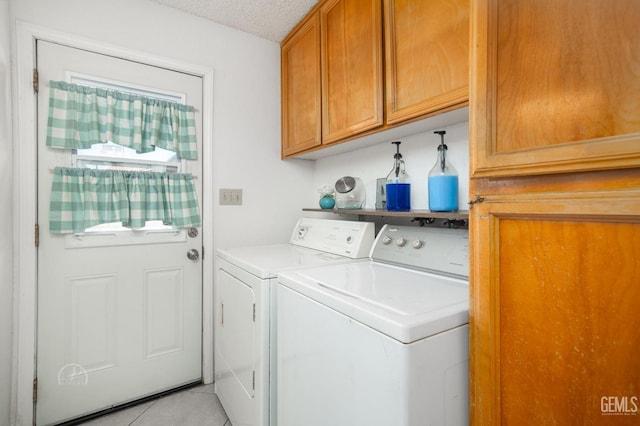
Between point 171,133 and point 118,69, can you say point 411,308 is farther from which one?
point 118,69

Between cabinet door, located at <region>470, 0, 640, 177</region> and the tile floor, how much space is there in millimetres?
1922

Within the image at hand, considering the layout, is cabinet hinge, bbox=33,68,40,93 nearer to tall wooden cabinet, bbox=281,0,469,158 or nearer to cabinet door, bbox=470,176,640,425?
tall wooden cabinet, bbox=281,0,469,158

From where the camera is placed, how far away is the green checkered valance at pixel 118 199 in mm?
1621

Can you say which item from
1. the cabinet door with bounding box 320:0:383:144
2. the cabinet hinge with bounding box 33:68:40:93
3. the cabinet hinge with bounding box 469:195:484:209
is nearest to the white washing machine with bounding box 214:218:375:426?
the cabinet door with bounding box 320:0:383:144

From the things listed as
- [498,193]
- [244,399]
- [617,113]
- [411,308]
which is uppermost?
[617,113]

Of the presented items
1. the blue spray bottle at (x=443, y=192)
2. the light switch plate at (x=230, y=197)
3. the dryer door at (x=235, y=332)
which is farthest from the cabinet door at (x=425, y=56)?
the light switch plate at (x=230, y=197)

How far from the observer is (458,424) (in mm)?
832

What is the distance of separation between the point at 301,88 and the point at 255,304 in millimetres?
1490

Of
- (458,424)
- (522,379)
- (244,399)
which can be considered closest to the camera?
(522,379)

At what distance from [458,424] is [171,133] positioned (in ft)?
6.71

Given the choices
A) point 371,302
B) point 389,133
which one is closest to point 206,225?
point 389,133

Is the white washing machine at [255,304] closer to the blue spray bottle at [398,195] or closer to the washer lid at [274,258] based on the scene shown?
the washer lid at [274,258]

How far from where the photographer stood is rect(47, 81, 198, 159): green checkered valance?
1614 mm

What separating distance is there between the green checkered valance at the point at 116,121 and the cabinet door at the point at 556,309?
6.05 feet
